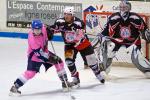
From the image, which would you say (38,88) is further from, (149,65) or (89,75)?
(149,65)

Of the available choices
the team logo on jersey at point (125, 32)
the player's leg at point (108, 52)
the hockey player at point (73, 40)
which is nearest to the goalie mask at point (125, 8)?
the team logo on jersey at point (125, 32)

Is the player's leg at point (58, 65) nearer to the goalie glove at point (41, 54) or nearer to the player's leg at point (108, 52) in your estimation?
the goalie glove at point (41, 54)

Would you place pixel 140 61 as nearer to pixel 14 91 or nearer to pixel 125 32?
pixel 125 32

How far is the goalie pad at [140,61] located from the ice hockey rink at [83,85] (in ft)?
0.48

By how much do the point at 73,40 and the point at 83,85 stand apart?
2.24 feet

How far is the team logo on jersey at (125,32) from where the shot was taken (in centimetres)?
762

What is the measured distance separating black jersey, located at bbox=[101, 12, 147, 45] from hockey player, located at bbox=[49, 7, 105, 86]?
23.8 inches

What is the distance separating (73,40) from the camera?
23.1ft

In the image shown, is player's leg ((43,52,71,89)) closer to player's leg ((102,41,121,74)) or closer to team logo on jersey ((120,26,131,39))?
player's leg ((102,41,121,74))

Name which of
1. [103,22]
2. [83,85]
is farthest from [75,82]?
[103,22]

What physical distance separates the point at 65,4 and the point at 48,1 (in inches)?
15.7

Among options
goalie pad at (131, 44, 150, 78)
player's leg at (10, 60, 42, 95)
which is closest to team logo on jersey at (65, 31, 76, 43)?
player's leg at (10, 60, 42, 95)

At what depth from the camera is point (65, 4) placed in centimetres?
1130

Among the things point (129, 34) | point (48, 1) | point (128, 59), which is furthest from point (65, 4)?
point (129, 34)
